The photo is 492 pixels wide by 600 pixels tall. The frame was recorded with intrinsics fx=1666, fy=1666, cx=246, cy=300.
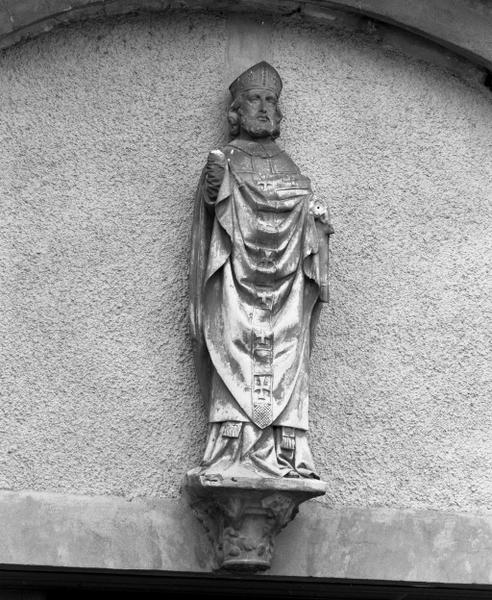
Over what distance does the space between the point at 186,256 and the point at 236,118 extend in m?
0.54

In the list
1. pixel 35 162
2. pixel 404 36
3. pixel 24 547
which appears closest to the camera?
pixel 24 547

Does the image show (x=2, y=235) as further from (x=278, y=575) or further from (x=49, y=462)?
(x=278, y=575)

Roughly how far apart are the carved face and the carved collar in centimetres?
3

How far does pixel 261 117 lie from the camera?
602 centimetres

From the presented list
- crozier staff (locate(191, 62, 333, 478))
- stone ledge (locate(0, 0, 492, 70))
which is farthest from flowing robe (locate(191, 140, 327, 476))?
stone ledge (locate(0, 0, 492, 70))

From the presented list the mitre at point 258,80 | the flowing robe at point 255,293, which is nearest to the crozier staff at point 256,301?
the flowing robe at point 255,293

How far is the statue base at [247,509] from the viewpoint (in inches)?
215

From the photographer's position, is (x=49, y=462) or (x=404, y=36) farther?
(x=404, y=36)

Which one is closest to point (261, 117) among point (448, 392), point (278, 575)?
point (448, 392)

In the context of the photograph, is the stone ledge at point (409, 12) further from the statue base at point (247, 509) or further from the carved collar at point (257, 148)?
the statue base at point (247, 509)

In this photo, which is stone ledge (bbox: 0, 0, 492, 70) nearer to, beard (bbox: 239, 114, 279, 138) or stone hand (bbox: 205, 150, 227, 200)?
beard (bbox: 239, 114, 279, 138)

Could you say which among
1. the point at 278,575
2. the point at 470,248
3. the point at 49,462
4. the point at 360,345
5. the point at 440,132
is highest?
the point at 440,132

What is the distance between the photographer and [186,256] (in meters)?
6.00

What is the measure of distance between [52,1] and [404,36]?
136 centimetres
